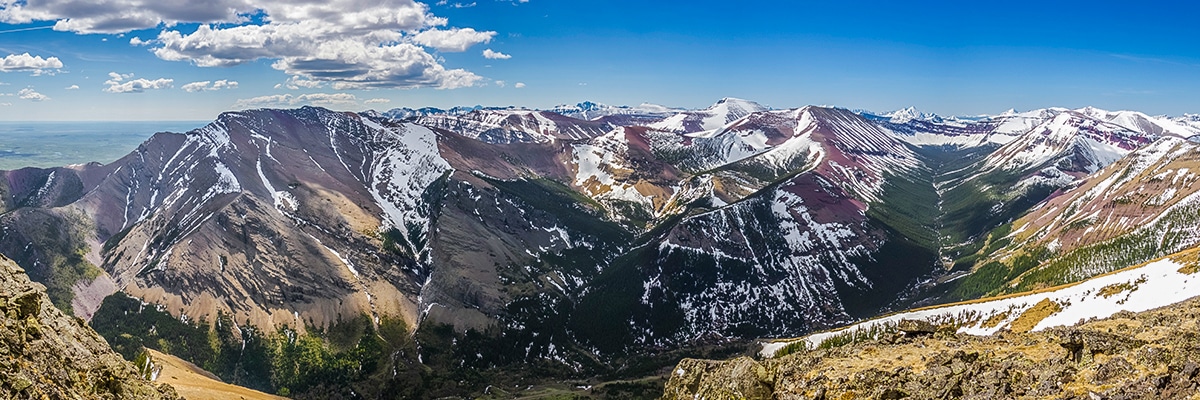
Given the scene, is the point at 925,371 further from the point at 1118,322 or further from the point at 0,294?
the point at 0,294

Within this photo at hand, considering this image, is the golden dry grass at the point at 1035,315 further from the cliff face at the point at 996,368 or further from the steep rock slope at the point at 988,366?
the steep rock slope at the point at 988,366

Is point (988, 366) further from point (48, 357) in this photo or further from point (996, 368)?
point (48, 357)

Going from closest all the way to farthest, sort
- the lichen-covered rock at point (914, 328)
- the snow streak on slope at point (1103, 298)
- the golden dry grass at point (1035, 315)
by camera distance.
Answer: the lichen-covered rock at point (914, 328) < the snow streak on slope at point (1103, 298) < the golden dry grass at point (1035, 315)

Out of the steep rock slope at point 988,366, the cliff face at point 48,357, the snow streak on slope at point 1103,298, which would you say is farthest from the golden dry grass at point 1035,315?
the cliff face at point 48,357

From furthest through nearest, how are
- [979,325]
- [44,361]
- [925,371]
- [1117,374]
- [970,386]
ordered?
[979,325], [44,361], [925,371], [970,386], [1117,374]

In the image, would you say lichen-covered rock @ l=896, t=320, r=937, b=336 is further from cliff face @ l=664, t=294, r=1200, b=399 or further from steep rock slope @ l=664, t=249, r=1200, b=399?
cliff face @ l=664, t=294, r=1200, b=399

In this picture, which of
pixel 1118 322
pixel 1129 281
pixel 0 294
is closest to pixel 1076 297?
pixel 1129 281

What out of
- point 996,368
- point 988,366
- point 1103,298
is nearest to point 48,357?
point 988,366

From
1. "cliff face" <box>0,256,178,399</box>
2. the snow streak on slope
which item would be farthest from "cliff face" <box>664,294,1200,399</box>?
the snow streak on slope
